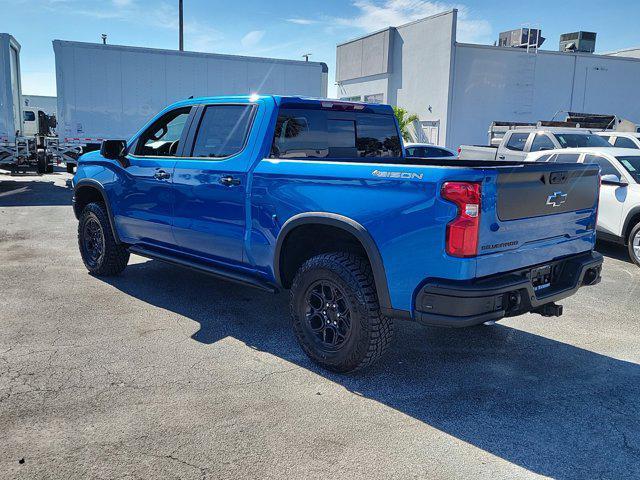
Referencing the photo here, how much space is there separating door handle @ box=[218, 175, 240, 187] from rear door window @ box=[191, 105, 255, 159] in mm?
241

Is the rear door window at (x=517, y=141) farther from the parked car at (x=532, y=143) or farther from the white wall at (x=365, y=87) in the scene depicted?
the white wall at (x=365, y=87)

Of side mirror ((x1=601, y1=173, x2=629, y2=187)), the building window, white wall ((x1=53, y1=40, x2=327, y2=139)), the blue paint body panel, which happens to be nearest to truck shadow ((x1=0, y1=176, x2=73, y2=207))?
white wall ((x1=53, y1=40, x2=327, y2=139))

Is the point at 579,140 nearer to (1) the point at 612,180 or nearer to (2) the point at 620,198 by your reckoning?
(2) the point at 620,198

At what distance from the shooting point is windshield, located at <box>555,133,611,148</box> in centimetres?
1264

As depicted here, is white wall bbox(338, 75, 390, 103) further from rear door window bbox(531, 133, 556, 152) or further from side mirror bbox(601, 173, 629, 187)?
side mirror bbox(601, 173, 629, 187)

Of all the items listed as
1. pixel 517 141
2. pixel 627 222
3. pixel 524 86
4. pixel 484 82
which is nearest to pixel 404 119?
pixel 484 82

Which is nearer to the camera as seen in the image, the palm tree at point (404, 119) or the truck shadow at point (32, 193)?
the truck shadow at point (32, 193)

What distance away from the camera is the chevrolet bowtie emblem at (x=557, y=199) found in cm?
382

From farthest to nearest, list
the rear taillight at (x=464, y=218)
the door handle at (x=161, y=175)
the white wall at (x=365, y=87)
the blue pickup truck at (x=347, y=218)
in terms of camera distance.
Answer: the white wall at (x=365, y=87), the door handle at (x=161, y=175), the blue pickup truck at (x=347, y=218), the rear taillight at (x=464, y=218)

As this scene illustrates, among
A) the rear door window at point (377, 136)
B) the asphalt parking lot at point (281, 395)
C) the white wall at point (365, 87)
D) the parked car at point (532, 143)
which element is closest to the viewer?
the asphalt parking lot at point (281, 395)

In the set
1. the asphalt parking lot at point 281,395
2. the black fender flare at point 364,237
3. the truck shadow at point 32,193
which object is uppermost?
the black fender flare at point 364,237

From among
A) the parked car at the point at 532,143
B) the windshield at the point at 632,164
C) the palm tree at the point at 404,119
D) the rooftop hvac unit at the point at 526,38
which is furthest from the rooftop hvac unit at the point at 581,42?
the windshield at the point at 632,164

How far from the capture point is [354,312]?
3.85m

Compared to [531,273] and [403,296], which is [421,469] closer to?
[403,296]
